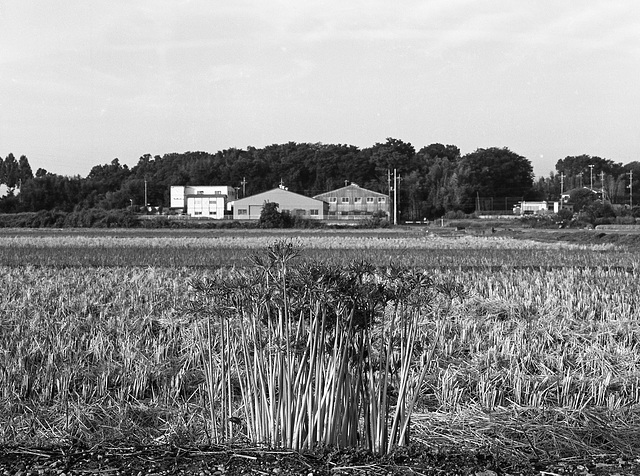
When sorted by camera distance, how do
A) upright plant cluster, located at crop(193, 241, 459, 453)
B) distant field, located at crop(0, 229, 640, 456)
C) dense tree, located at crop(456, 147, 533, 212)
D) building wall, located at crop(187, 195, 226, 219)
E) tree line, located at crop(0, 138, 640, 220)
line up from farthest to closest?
dense tree, located at crop(456, 147, 533, 212)
tree line, located at crop(0, 138, 640, 220)
building wall, located at crop(187, 195, 226, 219)
distant field, located at crop(0, 229, 640, 456)
upright plant cluster, located at crop(193, 241, 459, 453)

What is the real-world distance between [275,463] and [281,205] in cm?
7625

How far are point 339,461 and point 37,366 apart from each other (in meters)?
4.13

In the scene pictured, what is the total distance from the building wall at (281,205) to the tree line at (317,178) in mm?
14882

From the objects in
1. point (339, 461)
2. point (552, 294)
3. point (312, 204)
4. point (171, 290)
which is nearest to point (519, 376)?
point (339, 461)

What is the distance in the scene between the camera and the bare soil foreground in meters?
3.71

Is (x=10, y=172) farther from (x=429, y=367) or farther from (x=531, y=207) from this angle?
(x=429, y=367)

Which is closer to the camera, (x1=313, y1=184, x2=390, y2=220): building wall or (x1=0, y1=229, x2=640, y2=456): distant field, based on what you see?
(x1=0, y1=229, x2=640, y2=456): distant field

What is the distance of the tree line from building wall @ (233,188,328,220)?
14.9 metres

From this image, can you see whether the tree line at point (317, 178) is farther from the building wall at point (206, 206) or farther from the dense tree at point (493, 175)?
the building wall at point (206, 206)

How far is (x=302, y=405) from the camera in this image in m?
4.11

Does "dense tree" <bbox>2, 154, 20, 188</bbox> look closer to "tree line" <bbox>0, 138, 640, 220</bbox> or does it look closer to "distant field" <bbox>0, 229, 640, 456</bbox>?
"tree line" <bbox>0, 138, 640, 220</bbox>

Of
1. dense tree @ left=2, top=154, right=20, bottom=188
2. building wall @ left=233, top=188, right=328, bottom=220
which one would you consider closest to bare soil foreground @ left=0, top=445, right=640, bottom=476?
building wall @ left=233, top=188, right=328, bottom=220

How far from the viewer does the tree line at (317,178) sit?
305ft

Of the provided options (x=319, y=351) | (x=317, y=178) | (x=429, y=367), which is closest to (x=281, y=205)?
(x=317, y=178)
